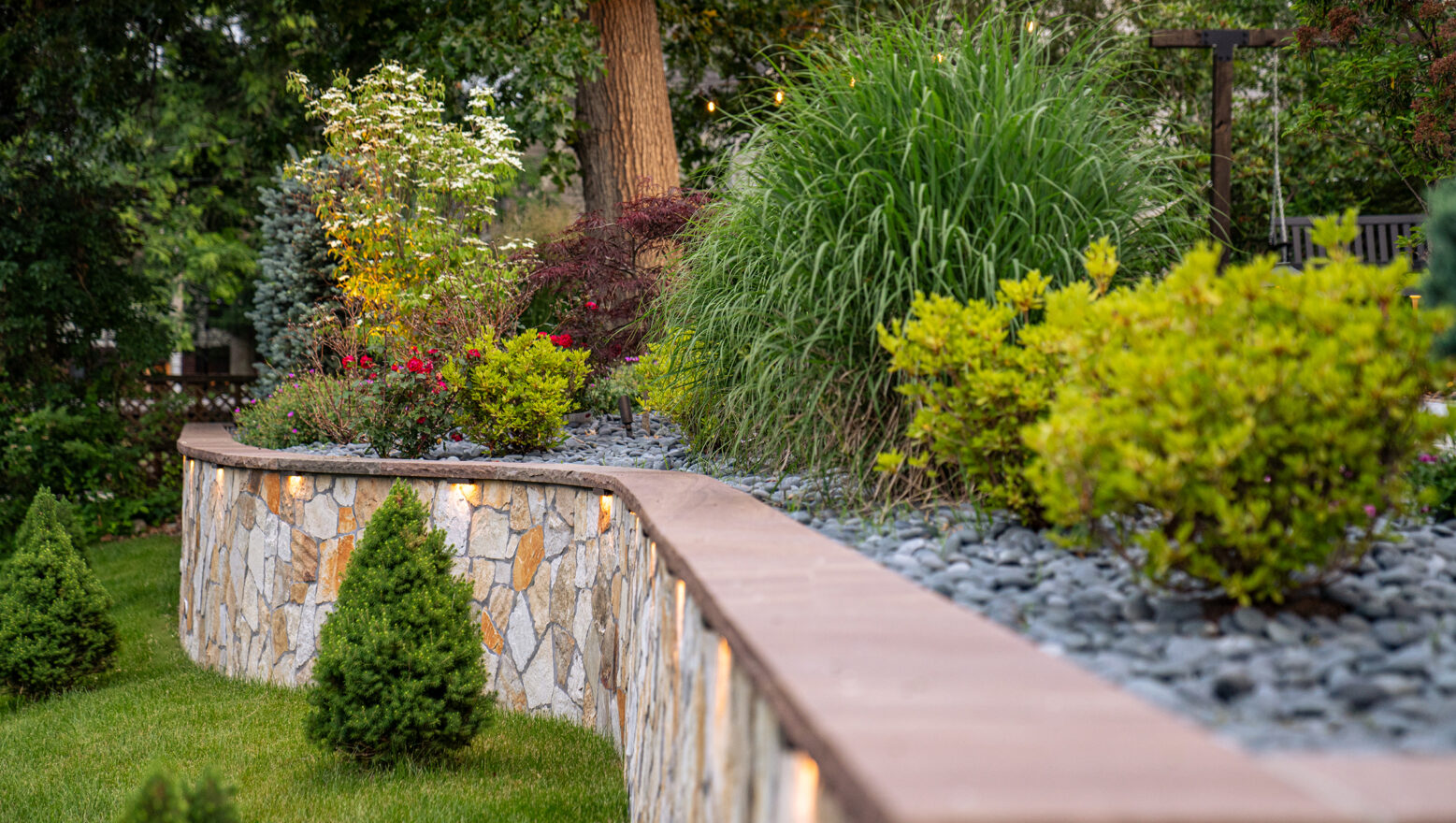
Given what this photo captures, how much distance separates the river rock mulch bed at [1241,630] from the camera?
1466 mm

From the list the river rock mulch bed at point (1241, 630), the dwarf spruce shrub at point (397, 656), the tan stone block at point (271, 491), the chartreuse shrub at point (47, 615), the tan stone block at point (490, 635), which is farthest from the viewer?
the tan stone block at point (271, 491)

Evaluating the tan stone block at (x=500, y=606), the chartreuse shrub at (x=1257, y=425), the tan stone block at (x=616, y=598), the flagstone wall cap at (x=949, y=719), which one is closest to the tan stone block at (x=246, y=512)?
the tan stone block at (x=500, y=606)

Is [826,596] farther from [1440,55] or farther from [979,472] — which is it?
[1440,55]

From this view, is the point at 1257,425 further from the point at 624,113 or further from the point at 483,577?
the point at 624,113

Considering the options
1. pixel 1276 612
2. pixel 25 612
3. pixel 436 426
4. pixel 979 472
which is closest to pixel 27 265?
pixel 25 612

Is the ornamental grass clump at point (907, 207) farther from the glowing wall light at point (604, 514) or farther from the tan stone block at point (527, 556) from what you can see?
the tan stone block at point (527, 556)

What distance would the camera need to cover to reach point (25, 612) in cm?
536

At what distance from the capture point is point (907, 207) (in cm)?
311

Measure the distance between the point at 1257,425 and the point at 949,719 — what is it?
102cm

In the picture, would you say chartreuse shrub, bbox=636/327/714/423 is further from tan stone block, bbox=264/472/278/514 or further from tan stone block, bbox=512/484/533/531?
tan stone block, bbox=264/472/278/514

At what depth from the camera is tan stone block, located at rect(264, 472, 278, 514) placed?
549 cm

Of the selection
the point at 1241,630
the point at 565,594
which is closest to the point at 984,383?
the point at 1241,630

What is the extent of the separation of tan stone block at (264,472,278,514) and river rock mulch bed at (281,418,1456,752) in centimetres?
366

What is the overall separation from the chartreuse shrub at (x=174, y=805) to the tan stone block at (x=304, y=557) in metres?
3.72
